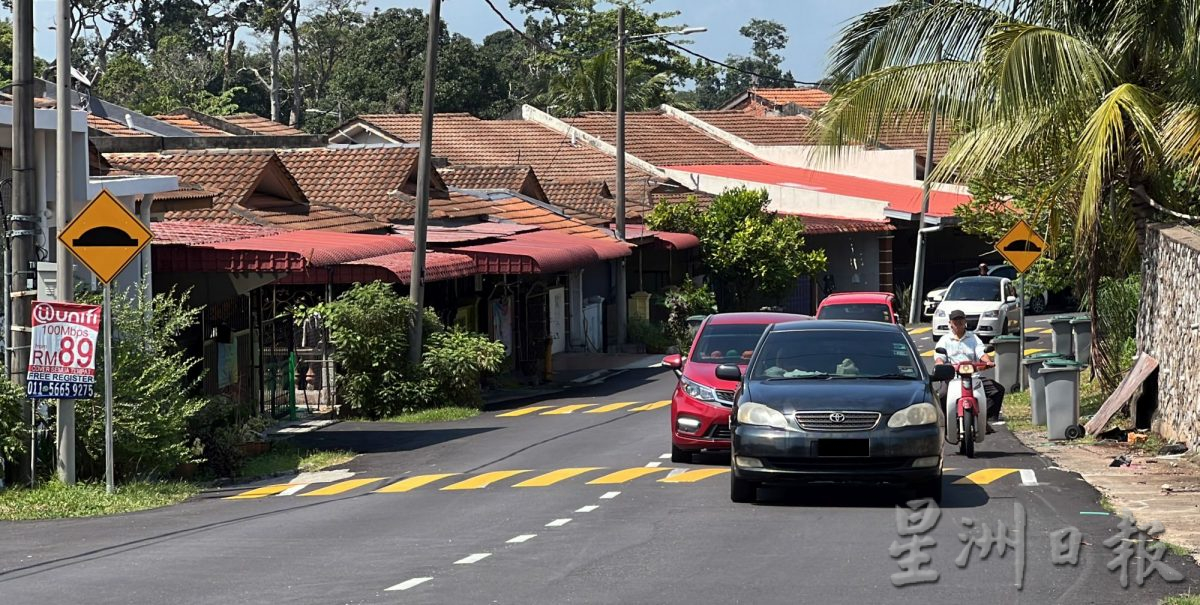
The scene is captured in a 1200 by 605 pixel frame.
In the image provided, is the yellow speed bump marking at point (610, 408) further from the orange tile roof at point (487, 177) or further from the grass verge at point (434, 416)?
the orange tile roof at point (487, 177)

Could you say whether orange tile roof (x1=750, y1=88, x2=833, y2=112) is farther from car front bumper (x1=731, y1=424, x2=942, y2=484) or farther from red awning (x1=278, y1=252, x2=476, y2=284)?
car front bumper (x1=731, y1=424, x2=942, y2=484)

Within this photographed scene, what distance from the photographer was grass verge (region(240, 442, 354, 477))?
1827cm

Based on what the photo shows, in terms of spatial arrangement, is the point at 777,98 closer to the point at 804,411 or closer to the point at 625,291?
the point at 625,291

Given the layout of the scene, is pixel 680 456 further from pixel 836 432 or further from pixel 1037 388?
pixel 1037 388

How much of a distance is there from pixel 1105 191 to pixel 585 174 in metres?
35.1

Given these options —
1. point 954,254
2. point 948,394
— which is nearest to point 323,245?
point 948,394

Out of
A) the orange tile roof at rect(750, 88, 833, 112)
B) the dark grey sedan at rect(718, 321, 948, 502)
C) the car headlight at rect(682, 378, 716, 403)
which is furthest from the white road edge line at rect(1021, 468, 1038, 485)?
the orange tile roof at rect(750, 88, 833, 112)

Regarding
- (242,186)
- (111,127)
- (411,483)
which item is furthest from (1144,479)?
(111,127)

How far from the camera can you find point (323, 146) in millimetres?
37094

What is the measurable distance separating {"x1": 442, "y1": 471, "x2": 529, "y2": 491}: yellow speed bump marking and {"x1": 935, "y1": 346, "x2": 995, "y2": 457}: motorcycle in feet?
15.6

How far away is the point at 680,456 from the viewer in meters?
17.1

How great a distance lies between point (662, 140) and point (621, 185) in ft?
73.1

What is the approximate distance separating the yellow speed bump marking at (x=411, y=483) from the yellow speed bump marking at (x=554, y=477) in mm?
1156

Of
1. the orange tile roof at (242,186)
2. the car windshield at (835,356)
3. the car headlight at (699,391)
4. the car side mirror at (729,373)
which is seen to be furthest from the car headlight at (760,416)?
the orange tile roof at (242,186)
